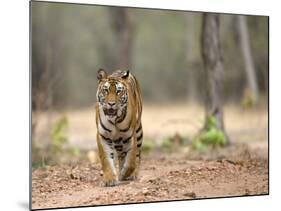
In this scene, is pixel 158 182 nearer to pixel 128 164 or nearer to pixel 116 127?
pixel 128 164

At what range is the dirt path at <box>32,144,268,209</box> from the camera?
5105 millimetres

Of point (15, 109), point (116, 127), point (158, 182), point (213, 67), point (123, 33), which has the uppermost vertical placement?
point (123, 33)

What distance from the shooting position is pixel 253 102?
718 centimetres

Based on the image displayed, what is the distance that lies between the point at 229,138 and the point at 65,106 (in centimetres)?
234

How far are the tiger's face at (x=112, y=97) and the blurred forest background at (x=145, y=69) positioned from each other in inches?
23.6

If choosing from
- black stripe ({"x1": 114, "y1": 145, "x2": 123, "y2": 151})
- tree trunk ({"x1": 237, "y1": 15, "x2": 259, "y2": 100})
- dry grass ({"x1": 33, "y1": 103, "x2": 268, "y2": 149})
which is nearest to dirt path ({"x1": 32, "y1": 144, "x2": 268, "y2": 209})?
black stripe ({"x1": 114, "y1": 145, "x2": 123, "y2": 151})

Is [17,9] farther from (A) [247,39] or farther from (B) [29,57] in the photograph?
(A) [247,39]

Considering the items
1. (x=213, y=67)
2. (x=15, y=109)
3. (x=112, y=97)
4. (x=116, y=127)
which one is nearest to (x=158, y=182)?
A: (x=116, y=127)

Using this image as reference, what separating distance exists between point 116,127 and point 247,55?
2.59 meters

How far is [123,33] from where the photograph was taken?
980cm

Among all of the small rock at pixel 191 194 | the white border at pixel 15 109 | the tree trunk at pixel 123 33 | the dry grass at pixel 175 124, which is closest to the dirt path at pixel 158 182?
the small rock at pixel 191 194

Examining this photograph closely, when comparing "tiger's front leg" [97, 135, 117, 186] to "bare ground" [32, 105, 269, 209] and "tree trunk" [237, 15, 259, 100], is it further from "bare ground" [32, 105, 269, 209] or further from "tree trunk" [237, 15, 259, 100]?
"tree trunk" [237, 15, 259, 100]

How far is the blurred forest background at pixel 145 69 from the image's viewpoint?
6656 mm

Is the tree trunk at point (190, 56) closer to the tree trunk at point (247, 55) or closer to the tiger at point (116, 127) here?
the tree trunk at point (247, 55)
